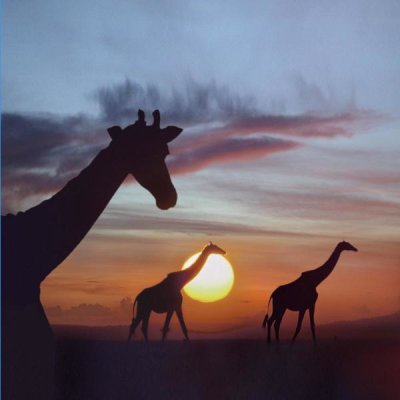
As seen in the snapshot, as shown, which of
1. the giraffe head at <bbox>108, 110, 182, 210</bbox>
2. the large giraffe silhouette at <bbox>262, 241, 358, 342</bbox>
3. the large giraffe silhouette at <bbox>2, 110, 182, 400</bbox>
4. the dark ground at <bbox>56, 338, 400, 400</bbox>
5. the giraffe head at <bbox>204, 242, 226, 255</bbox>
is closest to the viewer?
the large giraffe silhouette at <bbox>2, 110, 182, 400</bbox>

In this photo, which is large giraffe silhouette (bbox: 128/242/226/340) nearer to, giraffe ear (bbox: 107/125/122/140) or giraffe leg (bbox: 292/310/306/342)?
giraffe leg (bbox: 292/310/306/342)

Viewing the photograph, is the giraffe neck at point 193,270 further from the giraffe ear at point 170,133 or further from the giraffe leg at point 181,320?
the giraffe ear at point 170,133

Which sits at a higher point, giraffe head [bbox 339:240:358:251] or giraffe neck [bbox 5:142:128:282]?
giraffe neck [bbox 5:142:128:282]

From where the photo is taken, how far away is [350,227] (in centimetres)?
472

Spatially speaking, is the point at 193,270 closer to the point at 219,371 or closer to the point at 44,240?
the point at 219,371

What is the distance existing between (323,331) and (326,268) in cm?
37

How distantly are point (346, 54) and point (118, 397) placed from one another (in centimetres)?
237

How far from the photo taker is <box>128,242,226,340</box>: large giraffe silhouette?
14.7 feet

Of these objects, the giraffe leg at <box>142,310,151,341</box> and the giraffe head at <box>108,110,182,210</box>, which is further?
the giraffe leg at <box>142,310,151,341</box>

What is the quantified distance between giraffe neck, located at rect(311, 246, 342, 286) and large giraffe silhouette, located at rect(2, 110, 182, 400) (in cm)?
105

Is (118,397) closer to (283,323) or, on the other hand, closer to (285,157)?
(283,323)

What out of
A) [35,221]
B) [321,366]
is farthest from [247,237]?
[35,221]

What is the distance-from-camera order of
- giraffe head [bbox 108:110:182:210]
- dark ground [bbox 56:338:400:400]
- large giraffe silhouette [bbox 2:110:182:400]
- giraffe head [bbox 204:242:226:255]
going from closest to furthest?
1. large giraffe silhouette [bbox 2:110:182:400]
2. giraffe head [bbox 108:110:182:210]
3. dark ground [bbox 56:338:400:400]
4. giraffe head [bbox 204:242:226:255]

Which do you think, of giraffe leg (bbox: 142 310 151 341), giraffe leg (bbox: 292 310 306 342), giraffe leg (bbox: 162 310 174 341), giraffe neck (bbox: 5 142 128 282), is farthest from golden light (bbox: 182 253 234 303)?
giraffe neck (bbox: 5 142 128 282)
